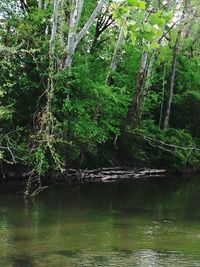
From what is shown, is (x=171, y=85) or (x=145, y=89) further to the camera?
(x=171, y=85)

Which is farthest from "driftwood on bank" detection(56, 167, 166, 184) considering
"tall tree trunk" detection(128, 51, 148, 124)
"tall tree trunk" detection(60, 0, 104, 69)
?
"tall tree trunk" detection(60, 0, 104, 69)

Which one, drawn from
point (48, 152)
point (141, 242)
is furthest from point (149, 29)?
point (48, 152)

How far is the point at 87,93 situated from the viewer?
22125 mm

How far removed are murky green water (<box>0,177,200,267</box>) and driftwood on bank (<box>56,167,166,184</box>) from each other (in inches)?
64.8

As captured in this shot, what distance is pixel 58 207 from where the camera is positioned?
15.6 m

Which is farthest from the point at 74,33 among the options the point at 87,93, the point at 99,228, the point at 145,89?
the point at 99,228

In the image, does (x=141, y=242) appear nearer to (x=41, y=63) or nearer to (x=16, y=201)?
(x=16, y=201)

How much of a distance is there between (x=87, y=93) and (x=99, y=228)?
10.7 m

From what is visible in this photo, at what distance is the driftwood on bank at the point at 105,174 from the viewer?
70.9ft

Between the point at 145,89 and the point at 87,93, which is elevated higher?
the point at 145,89

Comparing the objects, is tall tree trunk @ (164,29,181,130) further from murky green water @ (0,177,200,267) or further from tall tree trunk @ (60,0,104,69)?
murky green water @ (0,177,200,267)

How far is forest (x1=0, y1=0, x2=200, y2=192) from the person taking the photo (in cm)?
1917

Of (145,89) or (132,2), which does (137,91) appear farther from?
(132,2)

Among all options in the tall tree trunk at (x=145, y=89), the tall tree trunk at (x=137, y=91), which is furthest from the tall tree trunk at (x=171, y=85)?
the tall tree trunk at (x=137, y=91)
